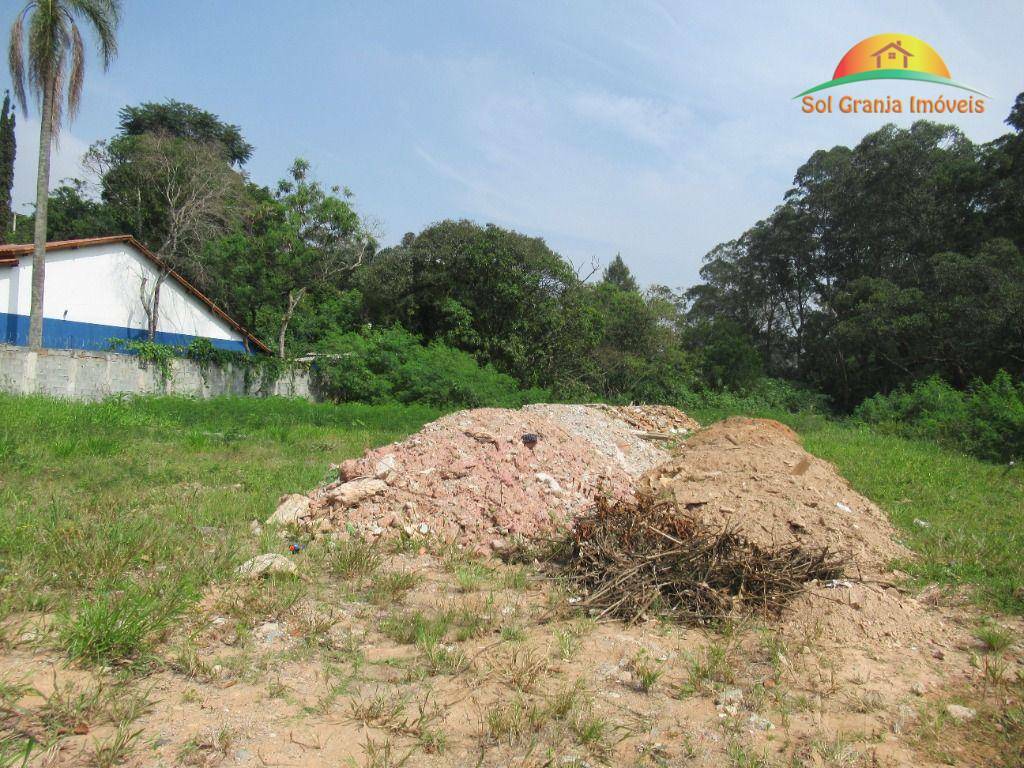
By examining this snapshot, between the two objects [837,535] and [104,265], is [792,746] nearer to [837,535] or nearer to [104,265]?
[837,535]

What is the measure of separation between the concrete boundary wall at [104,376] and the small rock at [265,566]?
1165 centimetres

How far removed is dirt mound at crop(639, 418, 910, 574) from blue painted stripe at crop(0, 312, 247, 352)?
15.5m

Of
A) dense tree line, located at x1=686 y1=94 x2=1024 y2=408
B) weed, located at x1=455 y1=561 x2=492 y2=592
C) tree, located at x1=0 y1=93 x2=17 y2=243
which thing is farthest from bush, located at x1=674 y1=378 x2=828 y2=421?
tree, located at x1=0 y1=93 x2=17 y2=243

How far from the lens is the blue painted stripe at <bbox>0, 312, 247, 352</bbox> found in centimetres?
1515

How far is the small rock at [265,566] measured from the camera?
400 centimetres

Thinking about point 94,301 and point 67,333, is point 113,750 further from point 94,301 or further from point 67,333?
point 94,301

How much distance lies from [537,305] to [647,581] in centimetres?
1595

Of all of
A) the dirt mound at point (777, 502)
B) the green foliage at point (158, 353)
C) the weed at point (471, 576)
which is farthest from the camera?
the green foliage at point (158, 353)

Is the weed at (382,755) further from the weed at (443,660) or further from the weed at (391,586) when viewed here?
the weed at (391,586)

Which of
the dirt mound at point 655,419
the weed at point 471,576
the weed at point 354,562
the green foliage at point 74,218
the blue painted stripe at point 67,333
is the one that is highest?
the green foliage at point 74,218

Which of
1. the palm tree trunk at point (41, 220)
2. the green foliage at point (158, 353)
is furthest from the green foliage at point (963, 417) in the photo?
the palm tree trunk at point (41, 220)

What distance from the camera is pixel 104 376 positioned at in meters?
14.4

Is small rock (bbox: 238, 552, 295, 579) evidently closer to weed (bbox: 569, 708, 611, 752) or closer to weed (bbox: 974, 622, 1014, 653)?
weed (bbox: 569, 708, 611, 752)

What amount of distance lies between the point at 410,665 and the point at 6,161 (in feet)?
108
